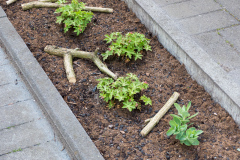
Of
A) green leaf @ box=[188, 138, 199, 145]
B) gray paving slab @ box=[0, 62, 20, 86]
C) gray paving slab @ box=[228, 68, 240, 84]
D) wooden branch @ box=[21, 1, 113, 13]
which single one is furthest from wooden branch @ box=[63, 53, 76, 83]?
gray paving slab @ box=[228, 68, 240, 84]

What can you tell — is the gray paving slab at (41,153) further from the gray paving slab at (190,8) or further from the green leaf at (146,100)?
the gray paving slab at (190,8)

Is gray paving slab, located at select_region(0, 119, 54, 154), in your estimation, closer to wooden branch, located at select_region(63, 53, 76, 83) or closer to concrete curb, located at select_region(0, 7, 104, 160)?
concrete curb, located at select_region(0, 7, 104, 160)

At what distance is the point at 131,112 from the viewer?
12.0 ft

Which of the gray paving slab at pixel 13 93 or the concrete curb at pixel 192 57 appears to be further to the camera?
the gray paving slab at pixel 13 93

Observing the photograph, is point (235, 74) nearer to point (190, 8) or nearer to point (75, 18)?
point (190, 8)

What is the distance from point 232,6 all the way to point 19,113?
149 inches

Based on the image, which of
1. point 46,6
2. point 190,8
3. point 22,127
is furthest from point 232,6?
point 22,127

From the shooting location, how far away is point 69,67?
4.13 metres

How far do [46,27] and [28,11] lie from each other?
0.62 meters

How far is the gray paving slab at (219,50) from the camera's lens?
158 inches

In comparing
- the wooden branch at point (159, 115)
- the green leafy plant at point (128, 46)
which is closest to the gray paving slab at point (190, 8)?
the green leafy plant at point (128, 46)

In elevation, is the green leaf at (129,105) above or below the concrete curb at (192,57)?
below

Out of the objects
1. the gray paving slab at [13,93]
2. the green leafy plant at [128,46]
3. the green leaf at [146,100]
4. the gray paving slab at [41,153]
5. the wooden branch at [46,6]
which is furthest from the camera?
the wooden branch at [46,6]

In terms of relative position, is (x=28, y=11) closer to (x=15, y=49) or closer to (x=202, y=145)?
(x=15, y=49)
